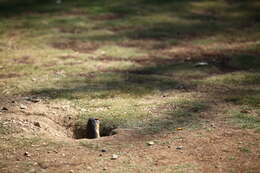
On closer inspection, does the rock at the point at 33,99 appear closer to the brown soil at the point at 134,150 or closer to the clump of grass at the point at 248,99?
the brown soil at the point at 134,150

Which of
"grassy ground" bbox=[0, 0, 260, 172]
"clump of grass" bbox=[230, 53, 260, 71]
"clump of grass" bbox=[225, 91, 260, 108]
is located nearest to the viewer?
"grassy ground" bbox=[0, 0, 260, 172]

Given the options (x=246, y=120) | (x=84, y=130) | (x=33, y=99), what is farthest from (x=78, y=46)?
(x=246, y=120)

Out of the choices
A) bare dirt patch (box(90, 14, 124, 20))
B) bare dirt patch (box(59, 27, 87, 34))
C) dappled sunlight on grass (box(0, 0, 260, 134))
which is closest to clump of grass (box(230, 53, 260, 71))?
dappled sunlight on grass (box(0, 0, 260, 134))

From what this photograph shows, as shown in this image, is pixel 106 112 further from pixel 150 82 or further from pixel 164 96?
pixel 150 82

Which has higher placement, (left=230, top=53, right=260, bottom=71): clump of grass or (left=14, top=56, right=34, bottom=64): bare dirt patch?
(left=14, top=56, right=34, bottom=64): bare dirt patch

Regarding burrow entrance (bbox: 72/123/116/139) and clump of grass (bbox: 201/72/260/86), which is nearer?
burrow entrance (bbox: 72/123/116/139)

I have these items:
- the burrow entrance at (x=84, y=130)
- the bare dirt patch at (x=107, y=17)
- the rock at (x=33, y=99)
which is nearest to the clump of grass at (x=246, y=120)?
the burrow entrance at (x=84, y=130)

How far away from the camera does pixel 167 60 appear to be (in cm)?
821

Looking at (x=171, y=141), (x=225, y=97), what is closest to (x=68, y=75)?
(x=225, y=97)

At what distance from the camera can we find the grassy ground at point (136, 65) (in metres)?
5.35

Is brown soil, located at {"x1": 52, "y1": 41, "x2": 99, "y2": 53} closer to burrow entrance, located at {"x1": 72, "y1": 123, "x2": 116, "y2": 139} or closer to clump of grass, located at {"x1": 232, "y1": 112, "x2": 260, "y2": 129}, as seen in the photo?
burrow entrance, located at {"x1": 72, "y1": 123, "x2": 116, "y2": 139}

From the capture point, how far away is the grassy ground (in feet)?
17.6

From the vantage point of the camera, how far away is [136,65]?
310 inches

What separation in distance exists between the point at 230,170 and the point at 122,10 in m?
8.35
